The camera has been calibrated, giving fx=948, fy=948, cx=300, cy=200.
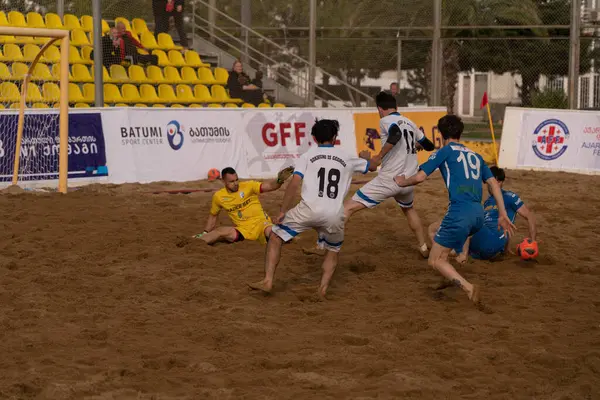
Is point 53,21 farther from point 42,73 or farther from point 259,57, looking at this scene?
point 259,57

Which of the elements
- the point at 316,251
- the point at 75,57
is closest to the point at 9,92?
the point at 75,57

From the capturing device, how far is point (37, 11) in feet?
67.9

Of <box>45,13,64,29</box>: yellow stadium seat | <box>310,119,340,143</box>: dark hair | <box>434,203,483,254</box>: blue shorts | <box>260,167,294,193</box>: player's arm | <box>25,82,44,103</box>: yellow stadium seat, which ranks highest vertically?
<box>45,13,64,29</box>: yellow stadium seat

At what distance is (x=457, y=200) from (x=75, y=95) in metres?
12.5

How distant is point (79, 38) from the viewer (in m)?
20.6

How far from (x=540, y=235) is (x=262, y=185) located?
3.82 m

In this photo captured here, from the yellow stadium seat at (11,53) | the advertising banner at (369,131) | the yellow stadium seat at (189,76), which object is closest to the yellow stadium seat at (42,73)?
the yellow stadium seat at (11,53)

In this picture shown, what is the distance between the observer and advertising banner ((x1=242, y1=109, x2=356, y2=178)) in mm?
18141

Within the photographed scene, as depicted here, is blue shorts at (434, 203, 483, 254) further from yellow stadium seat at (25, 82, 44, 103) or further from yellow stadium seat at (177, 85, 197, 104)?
yellow stadium seat at (177, 85, 197, 104)

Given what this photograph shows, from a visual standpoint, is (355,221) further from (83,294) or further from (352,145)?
(352,145)

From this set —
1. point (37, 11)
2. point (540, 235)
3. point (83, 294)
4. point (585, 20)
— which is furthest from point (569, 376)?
point (585, 20)

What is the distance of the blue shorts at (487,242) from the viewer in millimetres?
9773

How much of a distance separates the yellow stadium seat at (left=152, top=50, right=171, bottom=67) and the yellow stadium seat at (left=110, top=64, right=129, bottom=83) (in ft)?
4.46

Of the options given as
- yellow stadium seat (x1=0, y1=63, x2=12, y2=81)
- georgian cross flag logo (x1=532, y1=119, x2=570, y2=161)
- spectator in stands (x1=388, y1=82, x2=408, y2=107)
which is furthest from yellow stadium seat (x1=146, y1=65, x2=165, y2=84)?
georgian cross flag logo (x1=532, y1=119, x2=570, y2=161)
